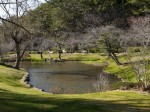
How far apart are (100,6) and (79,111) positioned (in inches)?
2256

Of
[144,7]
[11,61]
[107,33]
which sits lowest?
[11,61]

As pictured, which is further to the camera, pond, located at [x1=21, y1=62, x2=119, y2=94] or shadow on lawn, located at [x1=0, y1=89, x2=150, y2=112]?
pond, located at [x1=21, y1=62, x2=119, y2=94]

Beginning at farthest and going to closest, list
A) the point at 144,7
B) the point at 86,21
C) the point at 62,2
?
1. the point at 86,21
2. the point at 144,7
3. the point at 62,2

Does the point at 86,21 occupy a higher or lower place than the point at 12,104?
higher

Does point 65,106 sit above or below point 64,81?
above

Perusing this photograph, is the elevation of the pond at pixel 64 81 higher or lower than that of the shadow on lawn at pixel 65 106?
lower

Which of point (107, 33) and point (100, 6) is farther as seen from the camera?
point (100, 6)

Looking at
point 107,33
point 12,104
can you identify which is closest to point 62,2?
point 12,104

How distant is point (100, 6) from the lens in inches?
2670

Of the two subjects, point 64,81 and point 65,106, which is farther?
point 64,81

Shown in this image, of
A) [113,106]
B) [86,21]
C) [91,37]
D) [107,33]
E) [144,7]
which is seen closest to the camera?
[113,106]

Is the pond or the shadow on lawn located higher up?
the shadow on lawn

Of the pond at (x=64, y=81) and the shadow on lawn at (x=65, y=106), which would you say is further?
the pond at (x=64, y=81)

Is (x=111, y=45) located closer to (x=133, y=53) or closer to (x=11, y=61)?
(x=133, y=53)
